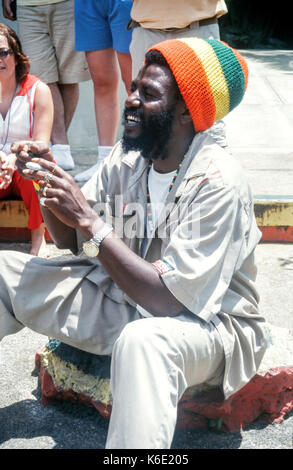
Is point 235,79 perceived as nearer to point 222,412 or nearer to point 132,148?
point 132,148

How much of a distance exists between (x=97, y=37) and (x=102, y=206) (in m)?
2.15

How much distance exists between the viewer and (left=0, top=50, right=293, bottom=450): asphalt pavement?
262 cm

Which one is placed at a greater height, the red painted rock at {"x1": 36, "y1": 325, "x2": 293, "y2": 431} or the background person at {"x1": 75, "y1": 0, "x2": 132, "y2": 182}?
the background person at {"x1": 75, "y1": 0, "x2": 132, "y2": 182}

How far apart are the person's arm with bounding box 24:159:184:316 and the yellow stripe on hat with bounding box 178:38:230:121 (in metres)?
0.66

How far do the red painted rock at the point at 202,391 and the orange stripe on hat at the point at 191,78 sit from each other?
3.48ft

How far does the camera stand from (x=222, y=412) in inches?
102

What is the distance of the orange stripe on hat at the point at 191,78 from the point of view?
2.51 metres

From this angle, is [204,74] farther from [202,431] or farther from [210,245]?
[202,431]

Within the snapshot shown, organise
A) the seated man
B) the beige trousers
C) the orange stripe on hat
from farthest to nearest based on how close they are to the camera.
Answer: the orange stripe on hat, the seated man, the beige trousers

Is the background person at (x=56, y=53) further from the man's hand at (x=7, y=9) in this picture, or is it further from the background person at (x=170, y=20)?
the background person at (x=170, y=20)


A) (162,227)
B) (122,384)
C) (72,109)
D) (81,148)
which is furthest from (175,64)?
(81,148)

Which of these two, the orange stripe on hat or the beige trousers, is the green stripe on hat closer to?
the orange stripe on hat

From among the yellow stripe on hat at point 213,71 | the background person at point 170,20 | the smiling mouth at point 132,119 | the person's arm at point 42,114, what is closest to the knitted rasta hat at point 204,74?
the yellow stripe on hat at point 213,71

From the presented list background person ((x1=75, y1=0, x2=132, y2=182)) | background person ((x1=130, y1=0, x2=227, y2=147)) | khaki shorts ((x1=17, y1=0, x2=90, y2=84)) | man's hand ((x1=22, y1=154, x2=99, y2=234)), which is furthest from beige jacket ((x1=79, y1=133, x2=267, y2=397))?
khaki shorts ((x1=17, y1=0, x2=90, y2=84))
